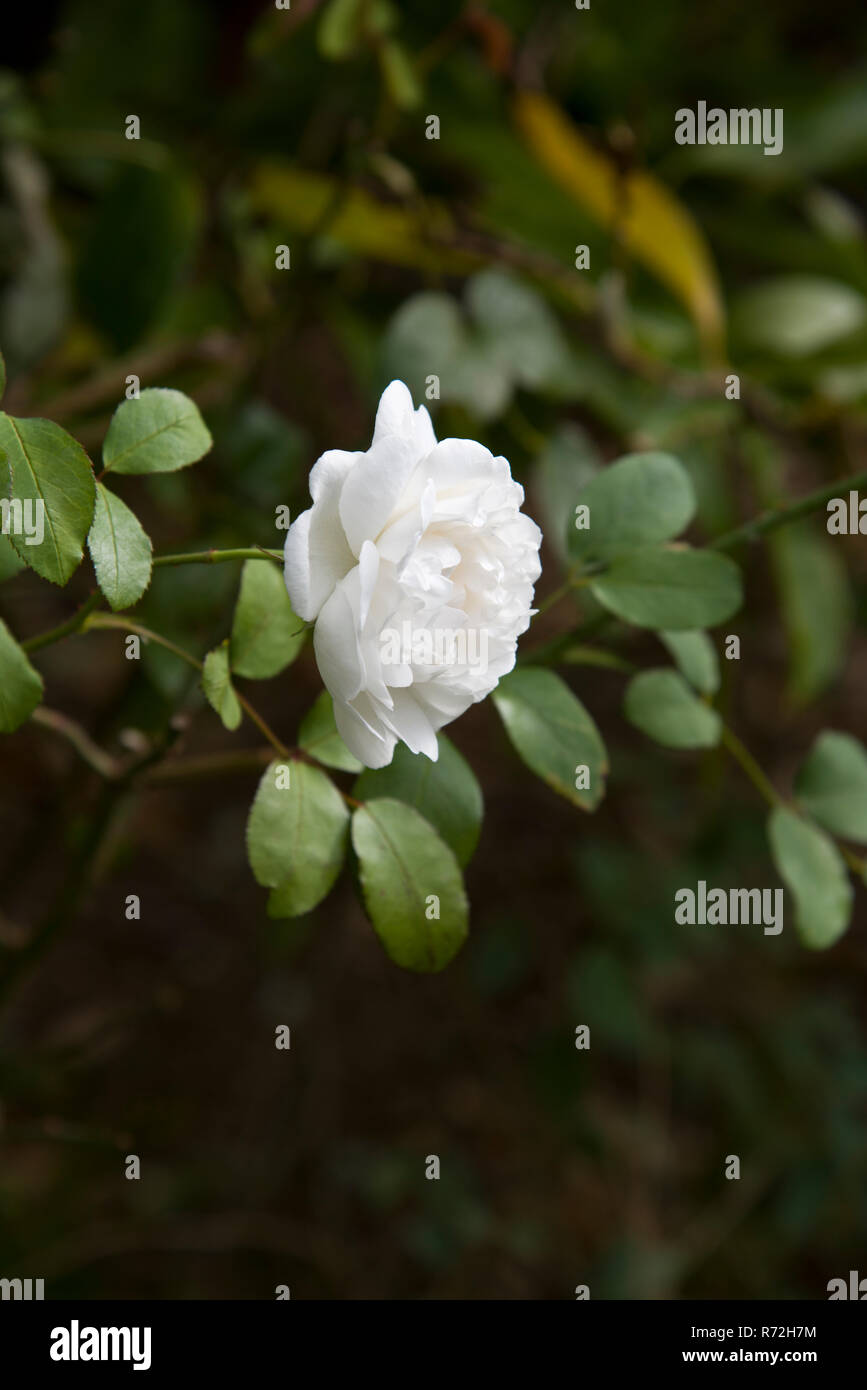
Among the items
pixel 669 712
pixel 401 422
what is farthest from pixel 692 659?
pixel 401 422

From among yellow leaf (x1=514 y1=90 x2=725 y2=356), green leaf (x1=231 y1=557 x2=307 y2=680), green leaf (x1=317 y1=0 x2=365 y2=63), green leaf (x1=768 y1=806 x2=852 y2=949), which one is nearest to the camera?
green leaf (x1=231 y1=557 x2=307 y2=680)

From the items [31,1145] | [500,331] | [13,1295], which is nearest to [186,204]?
[500,331]

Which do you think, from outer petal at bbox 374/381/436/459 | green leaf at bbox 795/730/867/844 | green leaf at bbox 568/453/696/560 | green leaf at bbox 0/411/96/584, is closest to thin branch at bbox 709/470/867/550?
green leaf at bbox 568/453/696/560

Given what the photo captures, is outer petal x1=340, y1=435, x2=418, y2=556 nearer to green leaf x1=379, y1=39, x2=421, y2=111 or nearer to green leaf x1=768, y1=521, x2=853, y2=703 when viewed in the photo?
green leaf x1=379, y1=39, x2=421, y2=111

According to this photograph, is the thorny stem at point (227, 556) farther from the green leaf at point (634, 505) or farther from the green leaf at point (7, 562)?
the green leaf at point (634, 505)

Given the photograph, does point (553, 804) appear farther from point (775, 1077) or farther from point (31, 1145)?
point (31, 1145)
